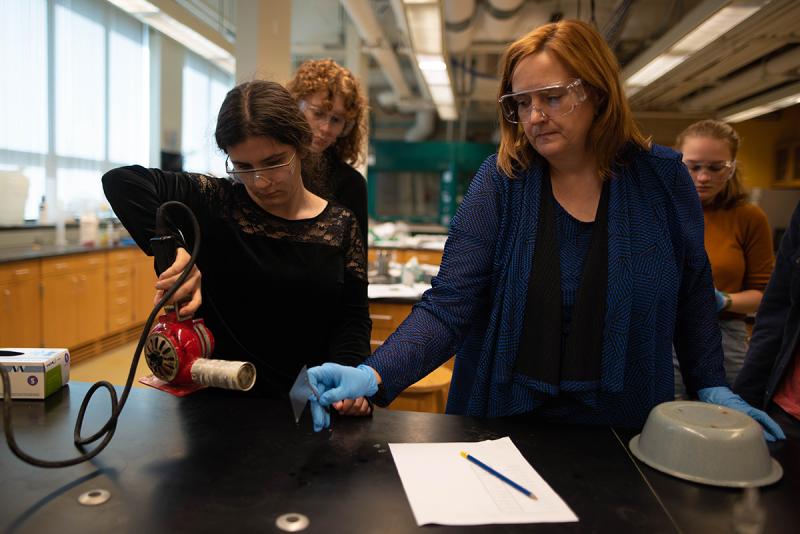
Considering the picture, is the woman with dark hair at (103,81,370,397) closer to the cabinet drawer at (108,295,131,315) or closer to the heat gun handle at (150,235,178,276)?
the heat gun handle at (150,235,178,276)

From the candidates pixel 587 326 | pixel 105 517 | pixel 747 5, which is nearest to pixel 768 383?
pixel 587 326

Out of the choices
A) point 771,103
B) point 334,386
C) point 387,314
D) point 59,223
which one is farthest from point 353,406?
point 771,103

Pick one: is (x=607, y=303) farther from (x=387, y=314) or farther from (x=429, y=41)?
(x=429, y=41)

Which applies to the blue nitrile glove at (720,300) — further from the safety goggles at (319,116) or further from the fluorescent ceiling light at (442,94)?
the fluorescent ceiling light at (442,94)

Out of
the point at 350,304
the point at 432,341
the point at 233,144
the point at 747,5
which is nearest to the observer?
the point at 432,341

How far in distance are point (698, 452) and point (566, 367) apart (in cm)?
31

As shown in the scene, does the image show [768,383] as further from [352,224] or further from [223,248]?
[223,248]

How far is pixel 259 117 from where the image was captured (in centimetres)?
139

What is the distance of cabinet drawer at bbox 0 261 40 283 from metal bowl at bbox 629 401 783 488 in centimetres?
401

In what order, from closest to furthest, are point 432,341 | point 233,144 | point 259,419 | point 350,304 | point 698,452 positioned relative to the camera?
point 698,452 < point 259,419 < point 432,341 < point 233,144 < point 350,304

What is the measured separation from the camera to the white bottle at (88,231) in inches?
196

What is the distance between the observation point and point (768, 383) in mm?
1603

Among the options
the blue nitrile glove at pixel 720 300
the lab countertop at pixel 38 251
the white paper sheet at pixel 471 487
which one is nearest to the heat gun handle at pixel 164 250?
the white paper sheet at pixel 471 487

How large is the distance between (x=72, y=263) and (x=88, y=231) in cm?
57
